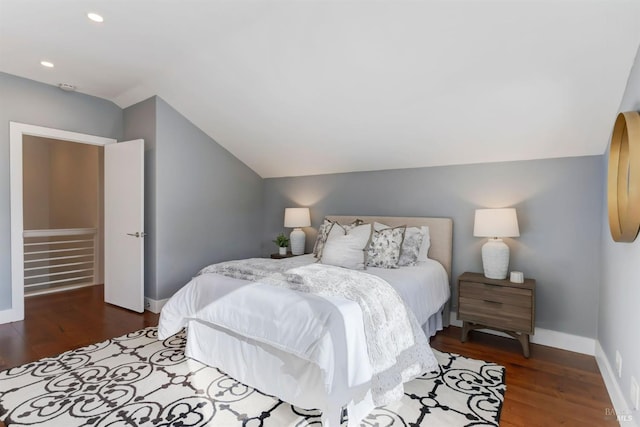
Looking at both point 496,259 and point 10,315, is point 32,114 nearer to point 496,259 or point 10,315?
point 10,315

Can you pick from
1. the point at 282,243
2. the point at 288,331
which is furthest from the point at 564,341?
the point at 282,243

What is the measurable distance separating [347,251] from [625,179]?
2034 millimetres

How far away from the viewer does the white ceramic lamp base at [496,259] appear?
2965 millimetres

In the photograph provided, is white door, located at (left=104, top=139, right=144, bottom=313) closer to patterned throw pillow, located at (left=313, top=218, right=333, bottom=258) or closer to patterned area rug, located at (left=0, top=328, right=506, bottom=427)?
patterned area rug, located at (left=0, top=328, right=506, bottom=427)

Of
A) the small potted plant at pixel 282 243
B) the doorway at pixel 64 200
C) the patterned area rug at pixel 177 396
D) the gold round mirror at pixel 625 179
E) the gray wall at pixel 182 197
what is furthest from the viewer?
the doorway at pixel 64 200

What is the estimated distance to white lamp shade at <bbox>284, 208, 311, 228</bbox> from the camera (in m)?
4.57

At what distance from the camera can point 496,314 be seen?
2850 mm

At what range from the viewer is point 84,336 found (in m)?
3.09

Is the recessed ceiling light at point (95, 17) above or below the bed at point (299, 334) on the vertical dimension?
above

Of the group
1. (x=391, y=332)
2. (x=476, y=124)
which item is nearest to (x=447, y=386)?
(x=391, y=332)

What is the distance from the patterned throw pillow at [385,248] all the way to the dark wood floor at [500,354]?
2.85 feet

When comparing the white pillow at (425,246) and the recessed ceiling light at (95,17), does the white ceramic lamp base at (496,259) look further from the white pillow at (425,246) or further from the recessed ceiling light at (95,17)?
the recessed ceiling light at (95,17)

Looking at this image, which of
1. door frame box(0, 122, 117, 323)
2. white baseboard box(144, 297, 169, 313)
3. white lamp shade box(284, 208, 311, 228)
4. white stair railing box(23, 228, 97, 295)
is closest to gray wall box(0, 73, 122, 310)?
door frame box(0, 122, 117, 323)

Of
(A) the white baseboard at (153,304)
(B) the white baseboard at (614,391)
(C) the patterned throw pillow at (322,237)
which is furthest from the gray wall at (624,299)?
(A) the white baseboard at (153,304)
